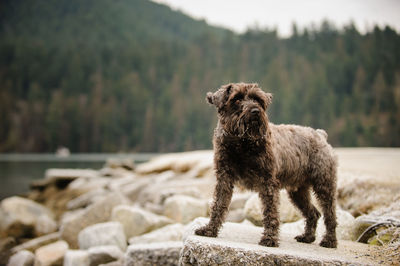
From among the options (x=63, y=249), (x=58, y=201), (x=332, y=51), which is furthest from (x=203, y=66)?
(x=63, y=249)

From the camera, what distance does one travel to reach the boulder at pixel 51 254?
8.80m

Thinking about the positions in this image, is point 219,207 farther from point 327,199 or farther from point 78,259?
point 78,259

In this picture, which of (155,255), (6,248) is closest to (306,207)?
(155,255)

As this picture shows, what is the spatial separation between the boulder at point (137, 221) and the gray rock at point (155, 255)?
274 centimetres

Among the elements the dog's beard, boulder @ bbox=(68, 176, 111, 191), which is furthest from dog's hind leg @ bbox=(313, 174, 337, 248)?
boulder @ bbox=(68, 176, 111, 191)

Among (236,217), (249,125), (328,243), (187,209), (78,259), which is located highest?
(249,125)

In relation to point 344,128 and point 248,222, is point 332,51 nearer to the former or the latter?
point 344,128

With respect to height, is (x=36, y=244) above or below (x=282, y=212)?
below

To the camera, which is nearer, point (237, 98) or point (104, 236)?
point (237, 98)

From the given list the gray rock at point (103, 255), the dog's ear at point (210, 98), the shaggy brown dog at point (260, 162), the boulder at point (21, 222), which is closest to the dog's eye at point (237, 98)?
the shaggy brown dog at point (260, 162)

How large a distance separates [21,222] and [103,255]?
5.86 m

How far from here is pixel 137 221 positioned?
31.4ft

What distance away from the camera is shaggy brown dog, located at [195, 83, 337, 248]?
15.3ft

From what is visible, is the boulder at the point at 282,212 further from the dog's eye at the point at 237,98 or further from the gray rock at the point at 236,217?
the dog's eye at the point at 237,98
